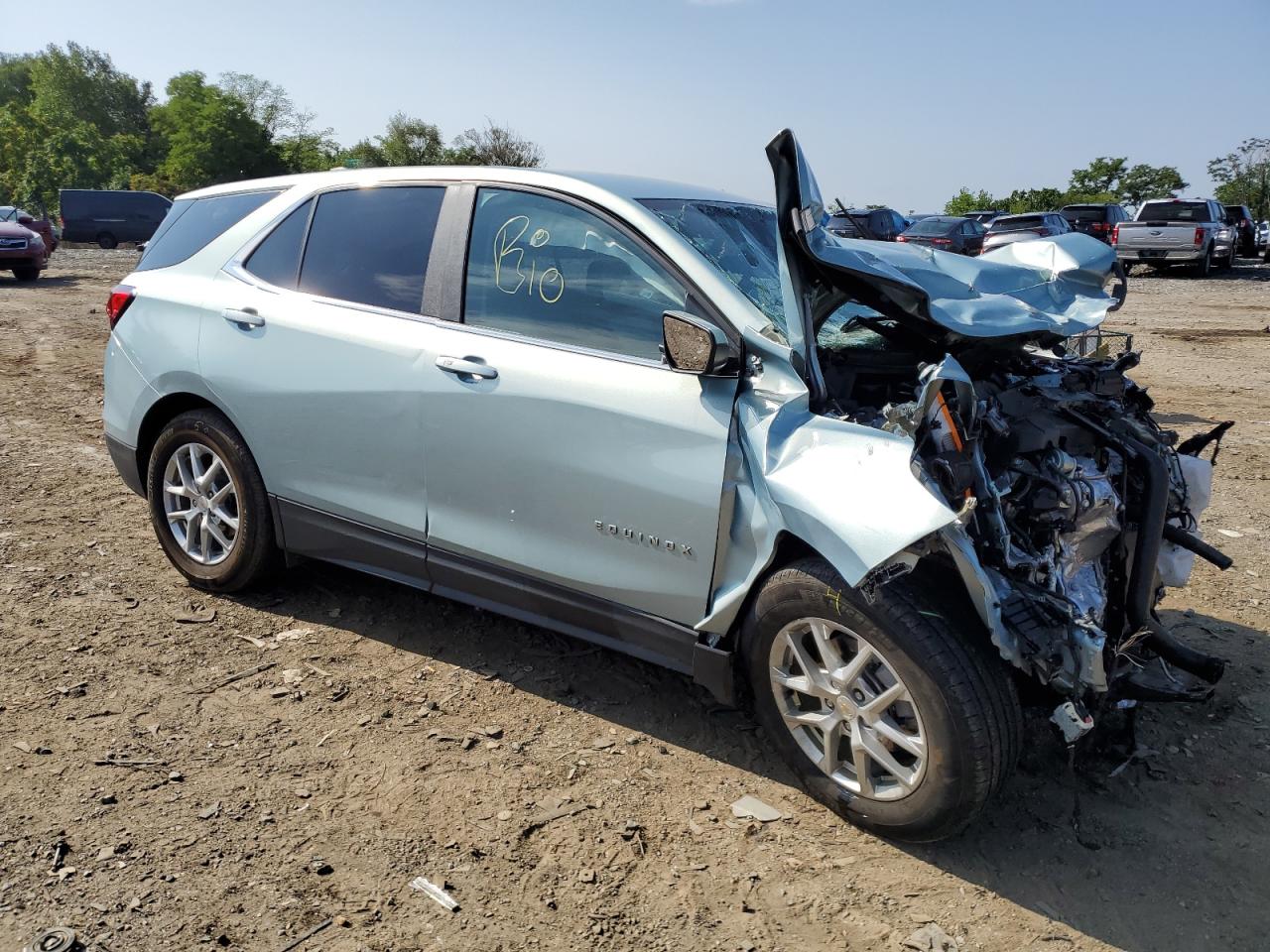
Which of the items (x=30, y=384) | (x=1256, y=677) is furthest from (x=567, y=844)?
(x=30, y=384)

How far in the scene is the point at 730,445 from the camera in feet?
9.51

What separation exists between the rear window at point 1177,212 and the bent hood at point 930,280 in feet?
79.4

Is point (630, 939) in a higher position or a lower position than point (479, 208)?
lower

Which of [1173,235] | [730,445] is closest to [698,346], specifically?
[730,445]

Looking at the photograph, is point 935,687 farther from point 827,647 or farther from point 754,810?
point 754,810

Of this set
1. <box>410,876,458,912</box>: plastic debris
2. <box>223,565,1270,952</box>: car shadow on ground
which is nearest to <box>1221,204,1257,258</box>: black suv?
<box>223,565,1270,952</box>: car shadow on ground

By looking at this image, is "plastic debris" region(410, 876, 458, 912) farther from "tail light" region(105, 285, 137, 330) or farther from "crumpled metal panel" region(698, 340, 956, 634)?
"tail light" region(105, 285, 137, 330)

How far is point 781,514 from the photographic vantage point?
9.23 ft

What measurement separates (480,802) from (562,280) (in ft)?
5.69

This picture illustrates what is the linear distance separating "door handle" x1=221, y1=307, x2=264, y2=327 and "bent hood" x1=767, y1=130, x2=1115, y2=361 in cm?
222

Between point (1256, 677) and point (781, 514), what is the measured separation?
2.41 meters

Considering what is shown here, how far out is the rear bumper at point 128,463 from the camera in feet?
14.8

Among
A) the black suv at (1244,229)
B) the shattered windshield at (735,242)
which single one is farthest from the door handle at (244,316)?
the black suv at (1244,229)

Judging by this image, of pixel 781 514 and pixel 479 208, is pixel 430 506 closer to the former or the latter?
pixel 479 208
